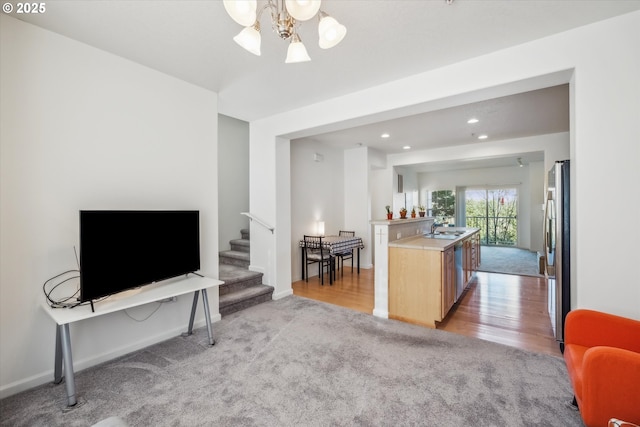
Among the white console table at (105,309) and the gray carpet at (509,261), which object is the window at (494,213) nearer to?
the gray carpet at (509,261)

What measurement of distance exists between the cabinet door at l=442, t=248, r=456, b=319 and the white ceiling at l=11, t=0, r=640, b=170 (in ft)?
6.42

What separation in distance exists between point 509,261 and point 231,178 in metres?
6.83

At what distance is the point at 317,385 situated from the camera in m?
2.15

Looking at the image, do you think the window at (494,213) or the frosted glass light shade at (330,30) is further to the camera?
the window at (494,213)

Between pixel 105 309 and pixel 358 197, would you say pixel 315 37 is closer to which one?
pixel 105 309

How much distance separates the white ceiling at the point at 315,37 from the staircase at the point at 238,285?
8.07 feet

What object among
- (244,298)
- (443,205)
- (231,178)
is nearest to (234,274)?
(244,298)

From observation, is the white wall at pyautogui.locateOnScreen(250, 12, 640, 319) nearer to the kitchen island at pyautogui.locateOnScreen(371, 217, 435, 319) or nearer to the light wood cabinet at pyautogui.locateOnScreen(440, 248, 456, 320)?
the light wood cabinet at pyautogui.locateOnScreen(440, 248, 456, 320)

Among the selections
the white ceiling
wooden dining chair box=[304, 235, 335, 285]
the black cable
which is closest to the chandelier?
the white ceiling

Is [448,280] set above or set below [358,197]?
below

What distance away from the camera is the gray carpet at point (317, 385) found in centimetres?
182

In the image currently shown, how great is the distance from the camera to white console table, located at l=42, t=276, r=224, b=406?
6.31ft

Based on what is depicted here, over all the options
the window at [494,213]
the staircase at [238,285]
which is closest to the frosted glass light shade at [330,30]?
the staircase at [238,285]

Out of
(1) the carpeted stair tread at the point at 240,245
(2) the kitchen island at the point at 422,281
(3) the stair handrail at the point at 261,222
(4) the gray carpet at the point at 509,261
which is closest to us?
(2) the kitchen island at the point at 422,281
